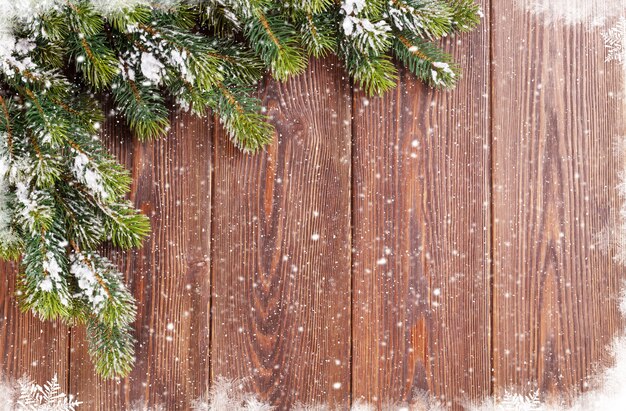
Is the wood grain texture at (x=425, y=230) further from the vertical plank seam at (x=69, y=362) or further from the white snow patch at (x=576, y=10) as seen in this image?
the vertical plank seam at (x=69, y=362)

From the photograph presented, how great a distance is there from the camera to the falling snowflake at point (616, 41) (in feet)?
3.23

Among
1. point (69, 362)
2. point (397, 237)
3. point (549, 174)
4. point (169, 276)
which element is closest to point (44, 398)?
point (69, 362)

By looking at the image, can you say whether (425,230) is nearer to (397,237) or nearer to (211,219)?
(397,237)

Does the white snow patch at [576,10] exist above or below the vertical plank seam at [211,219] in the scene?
above

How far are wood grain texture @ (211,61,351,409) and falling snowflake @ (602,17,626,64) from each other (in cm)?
49

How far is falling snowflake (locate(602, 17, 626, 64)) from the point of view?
986 millimetres

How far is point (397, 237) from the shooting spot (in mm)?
990

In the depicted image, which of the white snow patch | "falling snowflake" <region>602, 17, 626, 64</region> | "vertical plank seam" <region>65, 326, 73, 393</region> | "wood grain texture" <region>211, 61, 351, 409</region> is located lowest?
"vertical plank seam" <region>65, 326, 73, 393</region>

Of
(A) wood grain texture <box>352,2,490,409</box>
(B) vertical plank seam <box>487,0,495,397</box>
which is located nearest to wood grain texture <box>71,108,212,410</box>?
(A) wood grain texture <box>352,2,490,409</box>

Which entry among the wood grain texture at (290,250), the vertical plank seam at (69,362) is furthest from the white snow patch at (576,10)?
the vertical plank seam at (69,362)

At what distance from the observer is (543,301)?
99cm

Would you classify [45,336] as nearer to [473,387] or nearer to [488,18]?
[473,387]

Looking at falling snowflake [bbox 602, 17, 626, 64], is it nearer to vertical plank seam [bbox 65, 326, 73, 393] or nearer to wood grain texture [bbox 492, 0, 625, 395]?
wood grain texture [bbox 492, 0, 625, 395]

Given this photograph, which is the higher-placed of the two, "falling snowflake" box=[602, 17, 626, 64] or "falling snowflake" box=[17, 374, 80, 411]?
"falling snowflake" box=[602, 17, 626, 64]
